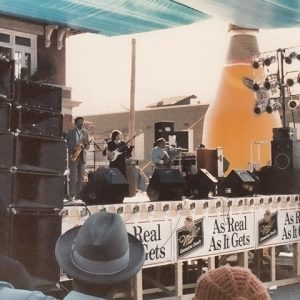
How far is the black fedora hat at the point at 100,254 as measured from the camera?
2393mm

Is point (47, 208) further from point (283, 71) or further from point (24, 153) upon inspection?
point (283, 71)

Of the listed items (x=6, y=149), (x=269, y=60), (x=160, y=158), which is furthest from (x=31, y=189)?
(x=269, y=60)

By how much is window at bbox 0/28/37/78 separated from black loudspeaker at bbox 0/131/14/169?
1206cm

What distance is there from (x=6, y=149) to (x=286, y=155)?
7.59 m

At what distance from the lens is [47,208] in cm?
570

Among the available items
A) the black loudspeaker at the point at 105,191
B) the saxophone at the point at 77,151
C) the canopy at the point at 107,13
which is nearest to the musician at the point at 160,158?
the saxophone at the point at 77,151

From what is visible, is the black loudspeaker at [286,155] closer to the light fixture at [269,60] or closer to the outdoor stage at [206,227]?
the outdoor stage at [206,227]

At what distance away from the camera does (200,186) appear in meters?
10.3

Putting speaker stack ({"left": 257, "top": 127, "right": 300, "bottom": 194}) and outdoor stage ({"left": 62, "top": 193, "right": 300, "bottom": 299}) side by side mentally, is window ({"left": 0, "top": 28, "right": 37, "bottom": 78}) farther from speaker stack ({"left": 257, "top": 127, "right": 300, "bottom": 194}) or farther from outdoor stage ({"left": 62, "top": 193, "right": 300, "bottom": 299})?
outdoor stage ({"left": 62, "top": 193, "right": 300, "bottom": 299})

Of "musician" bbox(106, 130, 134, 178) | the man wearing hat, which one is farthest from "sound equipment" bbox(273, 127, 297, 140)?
the man wearing hat

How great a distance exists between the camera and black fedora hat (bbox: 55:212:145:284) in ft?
7.85

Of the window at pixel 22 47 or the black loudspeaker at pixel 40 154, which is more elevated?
the window at pixel 22 47

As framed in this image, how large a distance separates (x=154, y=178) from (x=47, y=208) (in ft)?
13.6

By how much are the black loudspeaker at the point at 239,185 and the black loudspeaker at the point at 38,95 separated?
538 cm
